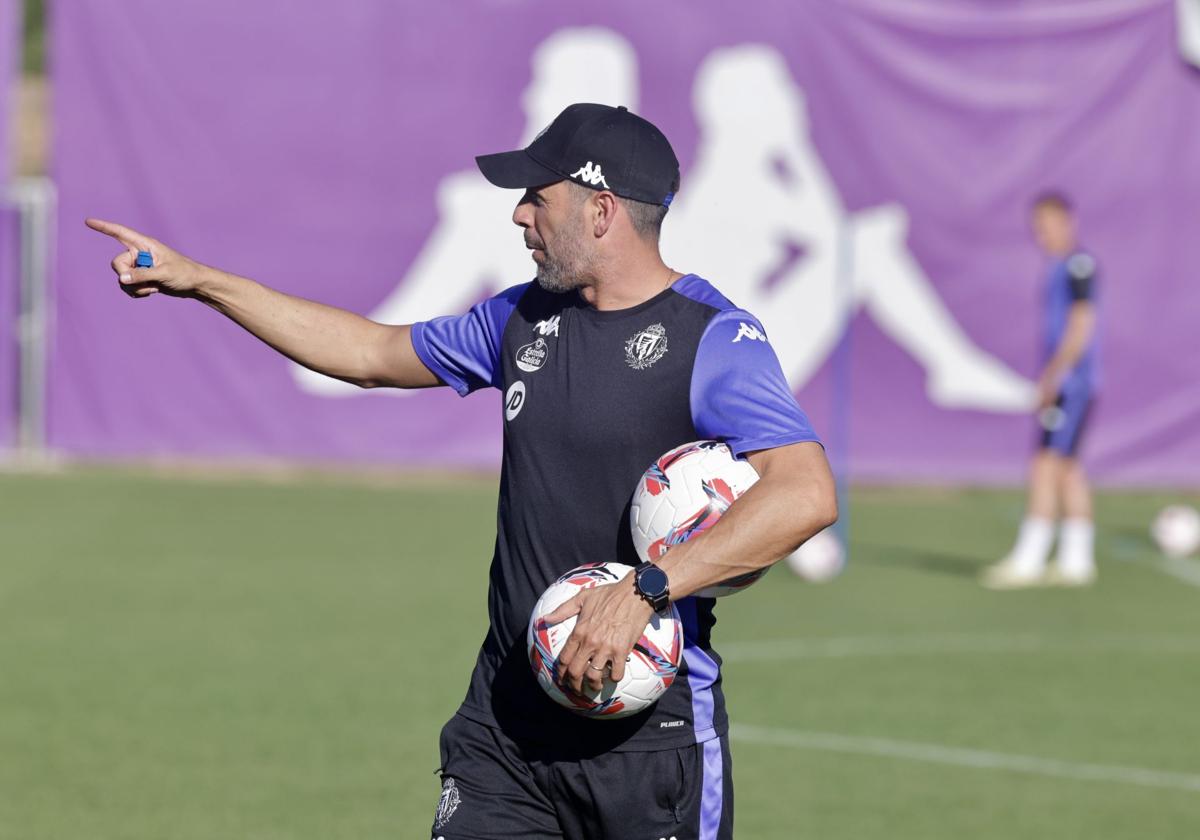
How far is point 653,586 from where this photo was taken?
14.1ft

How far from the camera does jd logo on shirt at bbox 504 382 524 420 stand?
15.8ft

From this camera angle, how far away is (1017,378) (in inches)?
745

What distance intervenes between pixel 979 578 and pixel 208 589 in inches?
217

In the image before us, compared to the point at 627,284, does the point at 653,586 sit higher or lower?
lower

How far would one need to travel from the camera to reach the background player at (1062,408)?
13.8 metres

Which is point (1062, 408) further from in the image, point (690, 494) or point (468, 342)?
point (690, 494)

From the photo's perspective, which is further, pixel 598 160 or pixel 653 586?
pixel 598 160

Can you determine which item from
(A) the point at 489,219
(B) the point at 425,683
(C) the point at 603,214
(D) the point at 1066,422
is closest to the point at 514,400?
(C) the point at 603,214

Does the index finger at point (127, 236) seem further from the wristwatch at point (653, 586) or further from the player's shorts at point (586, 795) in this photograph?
the wristwatch at point (653, 586)

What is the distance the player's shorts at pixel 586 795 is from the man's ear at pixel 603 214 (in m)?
1.19

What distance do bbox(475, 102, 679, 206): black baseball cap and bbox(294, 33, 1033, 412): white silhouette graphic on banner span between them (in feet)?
46.3

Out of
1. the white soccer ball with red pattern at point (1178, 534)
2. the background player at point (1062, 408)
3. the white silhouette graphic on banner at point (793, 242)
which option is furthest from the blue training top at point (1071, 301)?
the white silhouette graphic on banner at point (793, 242)

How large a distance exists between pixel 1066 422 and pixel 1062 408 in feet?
0.39

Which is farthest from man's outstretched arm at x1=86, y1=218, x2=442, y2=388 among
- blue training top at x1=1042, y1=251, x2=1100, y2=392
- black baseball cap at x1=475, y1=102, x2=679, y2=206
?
blue training top at x1=1042, y1=251, x2=1100, y2=392
